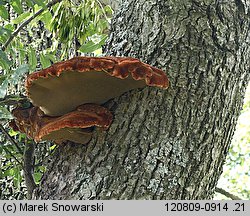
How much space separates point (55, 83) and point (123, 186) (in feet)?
1.36

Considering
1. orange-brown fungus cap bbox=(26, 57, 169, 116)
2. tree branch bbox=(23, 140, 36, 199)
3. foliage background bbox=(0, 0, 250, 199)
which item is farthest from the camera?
foliage background bbox=(0, 0, 250, 199)

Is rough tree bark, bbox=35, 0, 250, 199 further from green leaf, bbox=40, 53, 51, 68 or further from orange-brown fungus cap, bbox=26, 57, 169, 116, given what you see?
green leaf, bbox=40, 53, 51, 68

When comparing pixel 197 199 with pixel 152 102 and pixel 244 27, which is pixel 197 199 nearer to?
pixel 152 102

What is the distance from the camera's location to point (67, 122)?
59.8 inches

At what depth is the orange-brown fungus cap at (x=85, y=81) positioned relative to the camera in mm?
1365

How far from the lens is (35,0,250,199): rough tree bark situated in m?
1.51

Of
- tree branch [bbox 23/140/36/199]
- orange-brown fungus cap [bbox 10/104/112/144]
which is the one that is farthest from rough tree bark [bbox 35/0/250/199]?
tree branch [bbox 23/140/36/199]

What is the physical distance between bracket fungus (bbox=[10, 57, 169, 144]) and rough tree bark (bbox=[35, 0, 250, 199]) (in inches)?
2.4

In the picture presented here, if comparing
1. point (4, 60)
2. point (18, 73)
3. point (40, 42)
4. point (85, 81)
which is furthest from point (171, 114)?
point (40, 42)

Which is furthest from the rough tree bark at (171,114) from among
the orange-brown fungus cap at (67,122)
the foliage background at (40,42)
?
the foliage background at (40,42)

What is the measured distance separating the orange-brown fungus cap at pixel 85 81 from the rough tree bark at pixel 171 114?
0.10 metres

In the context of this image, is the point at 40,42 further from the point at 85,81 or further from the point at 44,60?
the point at 85,81

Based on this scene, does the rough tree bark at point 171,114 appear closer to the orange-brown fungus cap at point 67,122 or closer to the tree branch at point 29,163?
the orange-brown fungus cap at point 67,122

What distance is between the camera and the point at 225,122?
1.64 m
